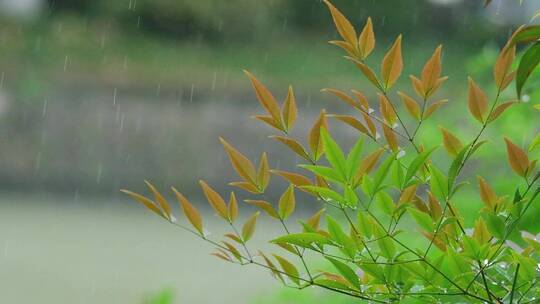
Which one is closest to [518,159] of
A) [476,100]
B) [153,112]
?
[476,100]

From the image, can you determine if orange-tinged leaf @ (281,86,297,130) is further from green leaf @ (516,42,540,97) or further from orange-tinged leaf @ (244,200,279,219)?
green leaf @ (516,42,540,97)

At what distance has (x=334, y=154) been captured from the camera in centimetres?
38

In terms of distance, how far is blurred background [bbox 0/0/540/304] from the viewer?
3.77m

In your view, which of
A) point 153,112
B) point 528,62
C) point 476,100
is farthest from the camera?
point 153,112

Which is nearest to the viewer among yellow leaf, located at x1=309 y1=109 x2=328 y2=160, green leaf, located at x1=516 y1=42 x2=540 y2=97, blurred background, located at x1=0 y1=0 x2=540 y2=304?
green leaf, located at x1=516 y1=42 x2=540 y2=97

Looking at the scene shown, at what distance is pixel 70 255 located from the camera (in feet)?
13.4

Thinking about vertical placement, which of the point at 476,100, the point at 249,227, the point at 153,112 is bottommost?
the point at 153,112

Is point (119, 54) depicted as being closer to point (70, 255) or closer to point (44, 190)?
point (44, 190)

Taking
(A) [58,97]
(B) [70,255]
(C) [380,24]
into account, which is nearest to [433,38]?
(C) [380,24]

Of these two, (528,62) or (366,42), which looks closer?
(528,62)

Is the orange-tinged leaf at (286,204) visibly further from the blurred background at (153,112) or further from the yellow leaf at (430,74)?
the blurred background at (153,112)

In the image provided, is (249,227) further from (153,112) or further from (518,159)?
(153,112)

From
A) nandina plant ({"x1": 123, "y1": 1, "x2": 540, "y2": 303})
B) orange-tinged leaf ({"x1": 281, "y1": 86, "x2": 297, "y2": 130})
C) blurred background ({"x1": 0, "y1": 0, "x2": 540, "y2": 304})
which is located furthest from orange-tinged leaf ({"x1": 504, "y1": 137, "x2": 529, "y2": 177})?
blurred background ({"x1": 0, "y1": 0, "x2": 540, "y2": 304})

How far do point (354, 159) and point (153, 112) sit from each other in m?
5.82
